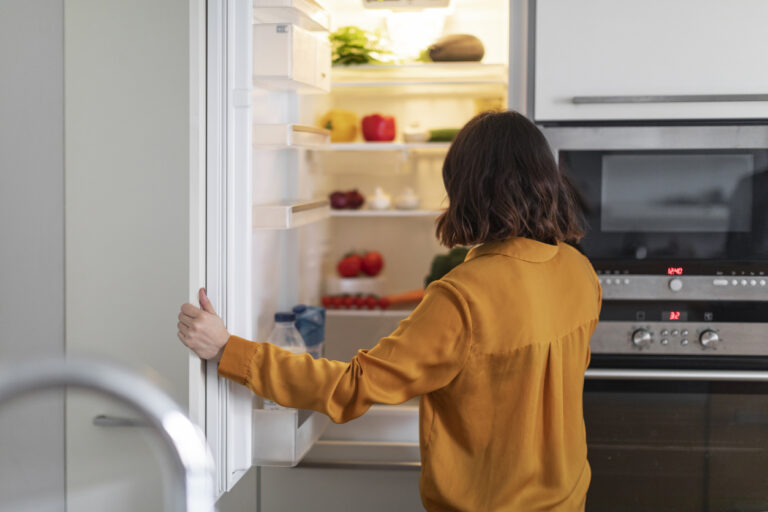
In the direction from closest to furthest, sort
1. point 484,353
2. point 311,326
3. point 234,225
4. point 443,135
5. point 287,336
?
point 484,353 → point 234,225 → point 287,336 → point 311,326 → point 443,135

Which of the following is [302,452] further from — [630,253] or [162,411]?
[162,411]

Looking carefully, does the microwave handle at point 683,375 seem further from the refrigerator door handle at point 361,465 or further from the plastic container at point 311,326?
the plastic container at point 311,326

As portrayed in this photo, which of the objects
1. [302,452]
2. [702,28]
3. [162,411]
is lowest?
[302,452]

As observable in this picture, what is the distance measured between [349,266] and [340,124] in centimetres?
44

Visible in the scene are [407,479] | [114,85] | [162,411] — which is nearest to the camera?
[162,411]

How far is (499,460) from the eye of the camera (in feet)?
4.19

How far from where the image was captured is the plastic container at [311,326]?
1788mm

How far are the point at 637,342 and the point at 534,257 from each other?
57 cm

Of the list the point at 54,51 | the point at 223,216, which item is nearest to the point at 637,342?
the point at 223,216

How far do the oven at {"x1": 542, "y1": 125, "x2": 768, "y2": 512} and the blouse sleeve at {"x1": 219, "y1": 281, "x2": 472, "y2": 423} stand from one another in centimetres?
61

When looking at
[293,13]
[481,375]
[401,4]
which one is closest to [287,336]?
[481,375]

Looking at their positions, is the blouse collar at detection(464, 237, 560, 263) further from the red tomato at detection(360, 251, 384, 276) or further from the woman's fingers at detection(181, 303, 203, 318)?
the red tomato at detection(360, 251, 384, 276)

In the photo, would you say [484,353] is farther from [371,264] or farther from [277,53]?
[371,264]

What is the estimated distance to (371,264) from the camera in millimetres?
2465
